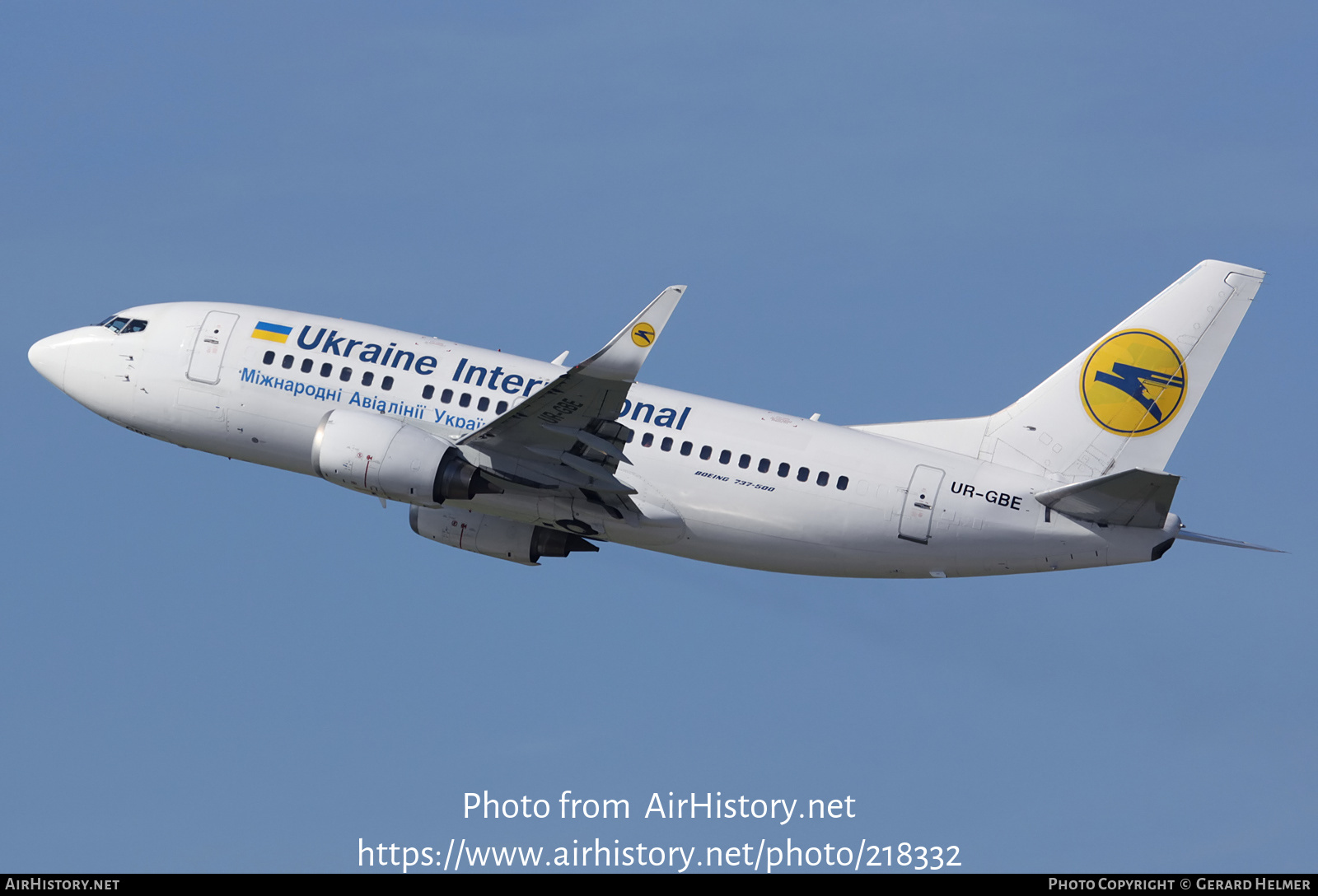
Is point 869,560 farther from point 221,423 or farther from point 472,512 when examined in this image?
point 221,423

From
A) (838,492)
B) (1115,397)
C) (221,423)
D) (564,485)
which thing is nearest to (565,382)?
(564,485)

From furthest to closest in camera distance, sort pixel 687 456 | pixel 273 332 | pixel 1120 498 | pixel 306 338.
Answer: pixel 273 332 < pixel 306 338 < pixel 687 456 < pixel 1120 498

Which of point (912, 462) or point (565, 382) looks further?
point (912, 462)

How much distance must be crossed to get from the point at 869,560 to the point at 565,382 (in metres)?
9.35

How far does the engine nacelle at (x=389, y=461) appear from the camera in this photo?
3925 cm

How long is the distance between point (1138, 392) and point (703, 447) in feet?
37.7

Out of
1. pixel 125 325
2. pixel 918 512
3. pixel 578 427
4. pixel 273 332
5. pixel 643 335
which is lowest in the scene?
pixel 918 512

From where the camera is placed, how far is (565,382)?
122ft

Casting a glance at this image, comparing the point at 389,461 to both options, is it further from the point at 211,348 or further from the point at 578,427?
the point at 211,348

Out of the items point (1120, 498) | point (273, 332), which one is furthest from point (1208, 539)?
point (273, 332)

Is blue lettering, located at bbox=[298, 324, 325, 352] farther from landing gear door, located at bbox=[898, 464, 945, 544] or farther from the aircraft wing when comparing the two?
landing gear door, located at bbox=[898, 464, 945, 544]

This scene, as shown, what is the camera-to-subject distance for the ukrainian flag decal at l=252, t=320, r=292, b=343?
43344 millimetres

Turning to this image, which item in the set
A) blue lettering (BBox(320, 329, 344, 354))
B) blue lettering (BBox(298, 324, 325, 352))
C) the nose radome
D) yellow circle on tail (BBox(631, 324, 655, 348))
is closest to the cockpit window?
the nose radome

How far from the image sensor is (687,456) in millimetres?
40812
